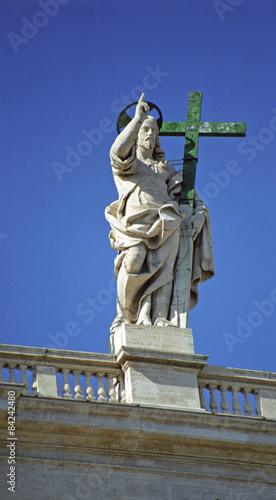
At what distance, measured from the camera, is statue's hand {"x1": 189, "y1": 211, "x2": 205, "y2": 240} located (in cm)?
2378

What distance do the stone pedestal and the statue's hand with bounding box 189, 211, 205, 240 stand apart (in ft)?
7.09

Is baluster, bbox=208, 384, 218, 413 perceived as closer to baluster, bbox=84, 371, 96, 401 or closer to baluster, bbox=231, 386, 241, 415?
baluster, bbox=231, 386, 241, 415

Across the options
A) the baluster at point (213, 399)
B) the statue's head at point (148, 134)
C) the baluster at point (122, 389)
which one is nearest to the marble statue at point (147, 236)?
the statue's head at point (148, 134)

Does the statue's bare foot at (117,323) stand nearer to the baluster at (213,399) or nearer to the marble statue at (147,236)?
the marble statue at (147,236)

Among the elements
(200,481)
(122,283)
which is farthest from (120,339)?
(200,481)

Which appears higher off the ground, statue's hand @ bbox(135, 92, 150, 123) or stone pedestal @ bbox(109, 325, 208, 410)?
statue's hand @ bbox(135, 92, 150, 123)

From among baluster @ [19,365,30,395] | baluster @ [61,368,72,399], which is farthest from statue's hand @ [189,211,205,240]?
baluster @ [19,365,30,395]

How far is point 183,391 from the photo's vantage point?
21688 mm

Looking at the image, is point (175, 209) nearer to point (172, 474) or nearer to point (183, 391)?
point (183, 391)

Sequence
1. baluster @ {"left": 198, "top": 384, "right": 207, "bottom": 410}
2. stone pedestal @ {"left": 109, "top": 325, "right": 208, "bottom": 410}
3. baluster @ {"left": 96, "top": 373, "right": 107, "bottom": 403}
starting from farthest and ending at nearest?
baluster @ {"left": 198, "top": 384, "right": 207, "bottom": 410} < stone pedestal @ {"left": 109, "top": 325, "right": 208, "bottom": 410} < baluster @ {"left": 96, "top": 373, "right": 107, "bottom": 403}

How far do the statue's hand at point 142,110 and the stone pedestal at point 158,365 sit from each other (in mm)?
3685

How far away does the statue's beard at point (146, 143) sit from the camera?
24.5 metres

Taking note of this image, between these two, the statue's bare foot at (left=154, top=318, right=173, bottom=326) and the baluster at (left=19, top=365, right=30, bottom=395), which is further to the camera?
the statue's bare foot at (left=154, top=318, right=173, bottom=326)

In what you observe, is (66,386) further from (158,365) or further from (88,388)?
(158,365)
